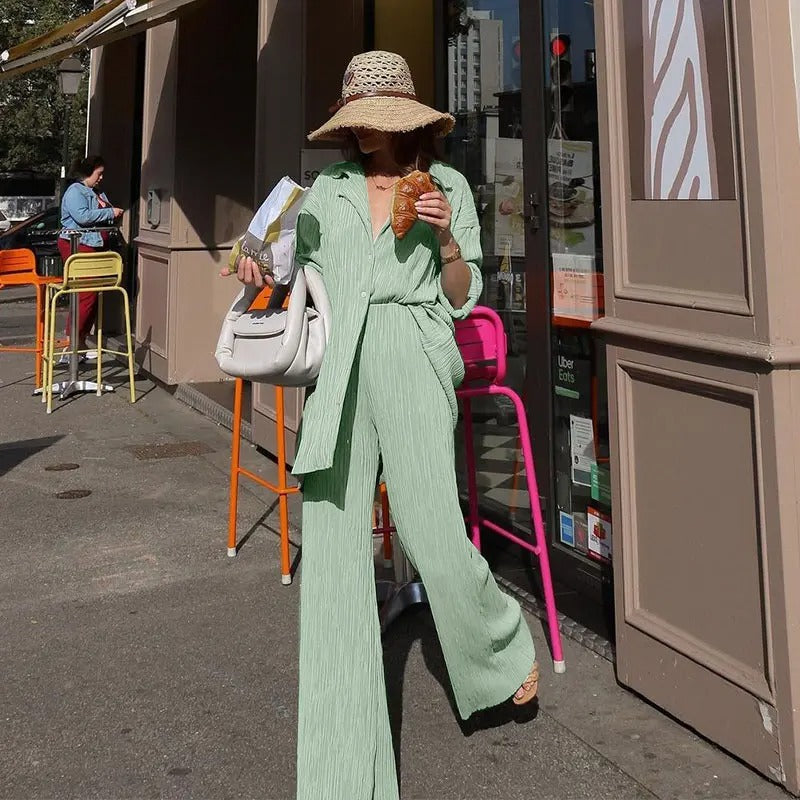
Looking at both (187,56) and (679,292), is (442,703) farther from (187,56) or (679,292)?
(187,56)

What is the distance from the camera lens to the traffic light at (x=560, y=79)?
12.9 ft

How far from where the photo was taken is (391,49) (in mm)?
5430

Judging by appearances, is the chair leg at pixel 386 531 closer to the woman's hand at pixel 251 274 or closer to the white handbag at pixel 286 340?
the white handbag at pixel 286 340

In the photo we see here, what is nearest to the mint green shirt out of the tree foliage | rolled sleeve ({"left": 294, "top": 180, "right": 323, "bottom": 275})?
rolled sleeve ({"left": 294, "top": 180, "right": 323, "bottom": 275})

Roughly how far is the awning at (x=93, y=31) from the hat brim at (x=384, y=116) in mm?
4372

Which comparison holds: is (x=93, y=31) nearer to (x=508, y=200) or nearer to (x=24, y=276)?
(x=24, y=276)

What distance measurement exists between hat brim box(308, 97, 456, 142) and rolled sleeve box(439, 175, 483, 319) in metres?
0.23

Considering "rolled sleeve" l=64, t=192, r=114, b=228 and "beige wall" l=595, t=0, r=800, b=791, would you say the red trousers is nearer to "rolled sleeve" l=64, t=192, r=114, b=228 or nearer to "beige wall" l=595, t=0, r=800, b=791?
"rolled sleeve" l=64, t=192, r=114, b=228

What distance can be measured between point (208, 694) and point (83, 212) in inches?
270

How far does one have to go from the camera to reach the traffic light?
393 cm

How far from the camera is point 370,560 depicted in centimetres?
259

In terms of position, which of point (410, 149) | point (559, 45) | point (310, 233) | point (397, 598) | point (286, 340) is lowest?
point (397, 598)

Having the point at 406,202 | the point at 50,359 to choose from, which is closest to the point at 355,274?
the point at 406,202

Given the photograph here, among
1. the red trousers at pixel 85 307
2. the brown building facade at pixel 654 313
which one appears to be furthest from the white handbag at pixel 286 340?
the red trousers at pixel 85 307
